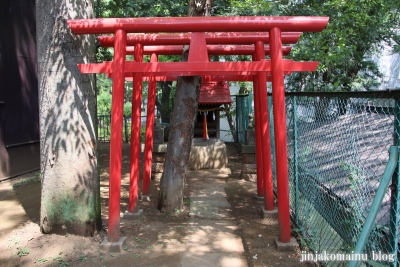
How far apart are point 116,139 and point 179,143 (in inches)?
66.2

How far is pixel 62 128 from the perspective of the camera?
14.3 ft

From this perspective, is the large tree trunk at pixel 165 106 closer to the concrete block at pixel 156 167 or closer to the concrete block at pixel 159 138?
the concrete block at pixel 159 138

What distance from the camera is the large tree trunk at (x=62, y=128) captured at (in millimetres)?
4371

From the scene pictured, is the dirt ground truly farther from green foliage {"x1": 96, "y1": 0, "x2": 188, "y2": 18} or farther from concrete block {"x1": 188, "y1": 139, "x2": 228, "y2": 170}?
green foliage {"x1": 96, "y1": 0, "x2": 188, "y2": 18}

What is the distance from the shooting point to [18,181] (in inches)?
331

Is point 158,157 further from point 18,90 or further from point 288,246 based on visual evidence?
point 288,246

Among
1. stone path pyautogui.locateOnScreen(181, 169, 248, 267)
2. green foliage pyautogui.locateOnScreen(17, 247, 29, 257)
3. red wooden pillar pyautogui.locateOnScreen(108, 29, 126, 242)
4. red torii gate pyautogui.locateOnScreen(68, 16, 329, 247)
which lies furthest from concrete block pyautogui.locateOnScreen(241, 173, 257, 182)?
green foliage pyautogui.locateOnScreen(17, 247, 29, 257)

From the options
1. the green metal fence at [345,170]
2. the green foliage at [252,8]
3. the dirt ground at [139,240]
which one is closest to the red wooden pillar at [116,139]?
the dirt ground at [139,240]

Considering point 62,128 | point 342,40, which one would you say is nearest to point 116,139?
point 62,128

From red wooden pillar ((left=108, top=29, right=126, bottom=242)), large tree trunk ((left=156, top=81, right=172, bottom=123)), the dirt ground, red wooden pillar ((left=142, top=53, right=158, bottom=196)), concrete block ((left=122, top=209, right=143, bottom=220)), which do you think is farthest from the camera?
large tree trunk ((left=156, top=81, right=172, bottom=123))

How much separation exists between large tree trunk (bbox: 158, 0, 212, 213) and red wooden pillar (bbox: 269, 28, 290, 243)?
75.7 inches

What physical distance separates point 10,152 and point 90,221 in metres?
5.43

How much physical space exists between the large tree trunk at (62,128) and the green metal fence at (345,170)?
107 inches

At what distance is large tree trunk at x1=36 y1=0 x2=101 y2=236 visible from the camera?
437 centimetres
